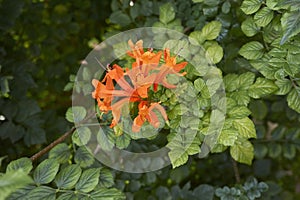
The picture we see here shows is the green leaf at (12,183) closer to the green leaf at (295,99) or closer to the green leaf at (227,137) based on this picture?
the green leaf at (227,137)

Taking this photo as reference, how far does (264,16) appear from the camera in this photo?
996 mm

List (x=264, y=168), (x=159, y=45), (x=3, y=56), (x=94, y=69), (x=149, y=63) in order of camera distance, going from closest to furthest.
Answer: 1. (x=149, y=63)
2. (x=159, y=45)
3. (x=94, y=69)
4. (x=3, y=56)
5. (x=264, y=168)

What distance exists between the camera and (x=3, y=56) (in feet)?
4.62

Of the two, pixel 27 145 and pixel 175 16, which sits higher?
pixel 175 16

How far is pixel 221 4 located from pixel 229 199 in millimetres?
436

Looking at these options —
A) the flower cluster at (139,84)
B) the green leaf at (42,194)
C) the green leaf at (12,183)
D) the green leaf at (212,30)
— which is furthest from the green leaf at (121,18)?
the green leaf at (12,183)

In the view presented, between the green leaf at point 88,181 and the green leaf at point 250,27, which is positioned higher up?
the green leaf at point 250,27

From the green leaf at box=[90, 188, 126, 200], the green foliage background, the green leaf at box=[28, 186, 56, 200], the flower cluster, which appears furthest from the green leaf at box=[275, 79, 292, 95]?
the green leaf at box=[28, 186, 56, 200]

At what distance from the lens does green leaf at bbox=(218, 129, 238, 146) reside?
38.1 inches

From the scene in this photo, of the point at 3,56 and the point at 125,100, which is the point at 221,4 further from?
the point at 3,56

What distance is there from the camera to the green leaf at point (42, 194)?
96 centimetres

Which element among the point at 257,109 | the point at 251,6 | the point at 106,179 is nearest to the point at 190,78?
the point at 251,6

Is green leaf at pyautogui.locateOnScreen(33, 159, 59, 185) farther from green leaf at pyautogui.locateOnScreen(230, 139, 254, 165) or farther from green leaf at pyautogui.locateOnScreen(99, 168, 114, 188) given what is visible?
green leaf at pyautogui.locateOnScreen(230, 139, 254, 165)

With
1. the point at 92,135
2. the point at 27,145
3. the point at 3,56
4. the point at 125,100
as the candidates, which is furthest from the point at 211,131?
the point at 3,56
